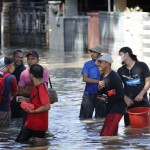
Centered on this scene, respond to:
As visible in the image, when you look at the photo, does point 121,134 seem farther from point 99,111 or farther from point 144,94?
point 99,111

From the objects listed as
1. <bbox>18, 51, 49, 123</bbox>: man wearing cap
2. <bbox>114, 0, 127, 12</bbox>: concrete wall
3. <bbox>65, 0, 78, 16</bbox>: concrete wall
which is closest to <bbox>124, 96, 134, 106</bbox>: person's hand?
<bbox>18, 51, 49, 123</bbox>: man wearing cap

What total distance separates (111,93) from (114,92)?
0.05 m

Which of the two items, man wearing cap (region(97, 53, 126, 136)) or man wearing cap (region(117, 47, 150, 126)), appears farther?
man wearing cap (region(117, 47, 150, 126))

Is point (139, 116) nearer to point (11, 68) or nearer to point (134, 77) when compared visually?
point (134, 77)

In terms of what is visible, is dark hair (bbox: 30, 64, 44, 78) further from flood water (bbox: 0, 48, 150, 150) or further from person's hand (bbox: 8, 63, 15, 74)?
person's hand (bbox: 8, 63, 15, 74)

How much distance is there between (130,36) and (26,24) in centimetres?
1824

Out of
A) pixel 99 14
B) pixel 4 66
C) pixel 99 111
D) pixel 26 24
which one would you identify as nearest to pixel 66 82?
pixel 99 111

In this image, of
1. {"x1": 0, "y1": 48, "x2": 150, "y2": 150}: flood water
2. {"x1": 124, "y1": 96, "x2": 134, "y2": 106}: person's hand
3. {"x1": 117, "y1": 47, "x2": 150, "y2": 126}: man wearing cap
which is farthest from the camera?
{"x1": 117, "y1": 47, "x2": 150, "y2": 126}: man wearing cap

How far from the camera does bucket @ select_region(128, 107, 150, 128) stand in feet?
42.1

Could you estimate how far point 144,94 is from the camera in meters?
12.8

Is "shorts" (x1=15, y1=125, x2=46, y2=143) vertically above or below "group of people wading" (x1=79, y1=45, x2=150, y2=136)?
below

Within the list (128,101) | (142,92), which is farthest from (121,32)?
(128,101)

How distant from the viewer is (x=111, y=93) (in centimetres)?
1180

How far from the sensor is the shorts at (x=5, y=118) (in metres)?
13.0
